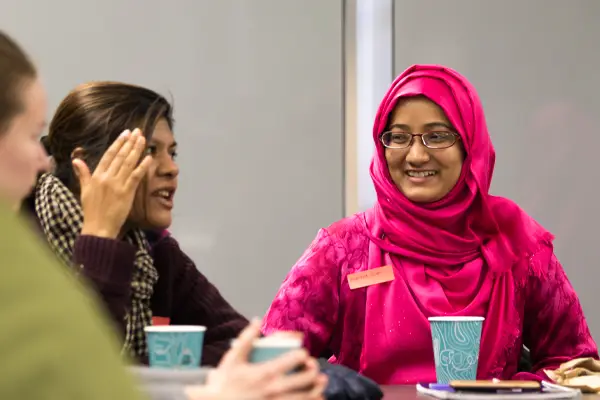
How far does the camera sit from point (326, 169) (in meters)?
3.42

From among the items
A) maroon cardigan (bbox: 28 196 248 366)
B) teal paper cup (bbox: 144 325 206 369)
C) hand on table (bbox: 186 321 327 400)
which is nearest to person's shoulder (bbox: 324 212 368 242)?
maroon cardigan (bbox: 28 196 248 366)

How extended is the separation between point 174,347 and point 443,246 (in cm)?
116

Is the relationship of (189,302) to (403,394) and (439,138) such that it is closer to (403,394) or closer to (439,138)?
(403,394)

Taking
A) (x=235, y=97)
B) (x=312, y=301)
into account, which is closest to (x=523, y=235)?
(x=312, y=301)

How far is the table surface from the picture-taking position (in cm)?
150

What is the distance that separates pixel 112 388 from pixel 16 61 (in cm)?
26

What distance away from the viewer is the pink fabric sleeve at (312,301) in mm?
2160

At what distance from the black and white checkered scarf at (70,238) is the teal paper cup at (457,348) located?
0.53m

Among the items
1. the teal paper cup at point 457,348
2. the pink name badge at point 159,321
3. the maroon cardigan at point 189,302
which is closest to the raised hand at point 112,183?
the maroon cardigan at point 189,302

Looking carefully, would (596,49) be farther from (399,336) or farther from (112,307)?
(112,307)

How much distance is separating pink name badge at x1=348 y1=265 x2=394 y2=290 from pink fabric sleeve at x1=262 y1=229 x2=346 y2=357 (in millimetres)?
67

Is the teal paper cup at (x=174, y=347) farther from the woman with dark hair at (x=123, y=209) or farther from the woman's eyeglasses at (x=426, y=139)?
the woman's eyeglasses at (x=426, y=139)

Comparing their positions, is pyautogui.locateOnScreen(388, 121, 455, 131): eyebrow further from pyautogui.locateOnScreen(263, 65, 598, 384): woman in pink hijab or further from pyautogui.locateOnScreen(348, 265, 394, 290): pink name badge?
pyautogui.locateOnScreen(348, 265, 394, 290): pink name badge

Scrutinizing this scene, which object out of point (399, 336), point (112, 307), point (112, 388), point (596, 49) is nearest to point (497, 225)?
point (399, 336)
